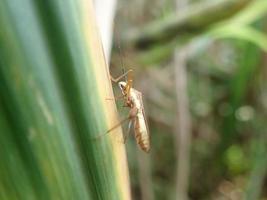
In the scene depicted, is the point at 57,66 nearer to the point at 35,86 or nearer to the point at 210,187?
the point at 35,86

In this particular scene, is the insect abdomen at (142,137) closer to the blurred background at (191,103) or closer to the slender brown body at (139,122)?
the slender brown body at (139,122)

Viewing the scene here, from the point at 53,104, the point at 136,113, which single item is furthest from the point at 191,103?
the point at 53,104

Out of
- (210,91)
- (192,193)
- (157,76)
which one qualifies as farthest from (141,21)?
(192,193)

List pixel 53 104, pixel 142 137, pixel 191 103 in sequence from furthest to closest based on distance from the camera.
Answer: pixel 191 103, pixel 142 137, pixel 53 104

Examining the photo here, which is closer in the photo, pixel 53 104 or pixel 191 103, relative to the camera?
pixel 53 104

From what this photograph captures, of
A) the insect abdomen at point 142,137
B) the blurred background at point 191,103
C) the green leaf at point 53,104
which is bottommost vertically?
the blurred background at point 191,103

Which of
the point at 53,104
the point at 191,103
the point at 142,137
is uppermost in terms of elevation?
the point at 53,104

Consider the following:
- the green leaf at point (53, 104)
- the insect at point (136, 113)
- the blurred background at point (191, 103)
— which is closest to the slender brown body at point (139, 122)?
the insect at point (136, 113)

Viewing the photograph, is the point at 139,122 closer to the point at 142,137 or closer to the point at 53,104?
the point at 142,137
